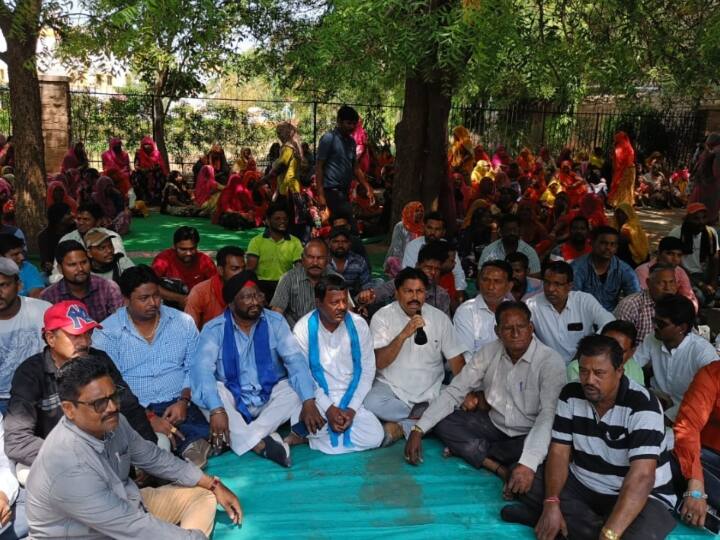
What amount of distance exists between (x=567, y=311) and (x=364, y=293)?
1.49 meters

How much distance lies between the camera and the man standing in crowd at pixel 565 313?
4.62m

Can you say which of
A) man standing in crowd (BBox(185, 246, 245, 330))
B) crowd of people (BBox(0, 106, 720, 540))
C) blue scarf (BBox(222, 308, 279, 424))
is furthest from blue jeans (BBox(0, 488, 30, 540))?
man standing in crowd (BBox(185, 246, 245, 330))

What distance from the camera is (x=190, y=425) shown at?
406 cm

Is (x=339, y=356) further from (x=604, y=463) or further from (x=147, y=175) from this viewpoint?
(x=147, y=175)

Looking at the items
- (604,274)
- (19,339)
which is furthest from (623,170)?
(19,339)

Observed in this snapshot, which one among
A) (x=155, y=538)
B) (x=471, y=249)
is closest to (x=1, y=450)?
(x=155, y=538)

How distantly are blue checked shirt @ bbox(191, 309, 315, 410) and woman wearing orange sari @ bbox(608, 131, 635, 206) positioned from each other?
26.8 ft

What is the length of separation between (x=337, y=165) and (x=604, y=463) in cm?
471

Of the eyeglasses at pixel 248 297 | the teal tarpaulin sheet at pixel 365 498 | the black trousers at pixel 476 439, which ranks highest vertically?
the eyeglasses at pixel 248 297

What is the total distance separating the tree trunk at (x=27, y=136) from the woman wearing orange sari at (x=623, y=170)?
323 inches

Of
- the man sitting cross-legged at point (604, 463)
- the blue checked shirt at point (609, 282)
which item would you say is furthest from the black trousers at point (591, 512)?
the blue checked shirt at point (609, 282)

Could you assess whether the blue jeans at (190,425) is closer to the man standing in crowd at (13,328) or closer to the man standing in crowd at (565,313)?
the man standing in crowd at (13,328)

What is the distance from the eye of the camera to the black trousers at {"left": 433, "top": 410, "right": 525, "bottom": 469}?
3.89 meters

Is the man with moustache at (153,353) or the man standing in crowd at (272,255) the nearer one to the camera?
the man with moustache at (153,353)
